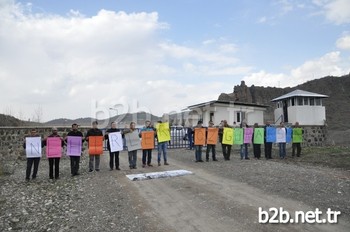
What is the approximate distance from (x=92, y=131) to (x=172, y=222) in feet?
28.1

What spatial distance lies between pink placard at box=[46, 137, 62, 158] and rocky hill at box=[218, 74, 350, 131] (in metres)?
49.4

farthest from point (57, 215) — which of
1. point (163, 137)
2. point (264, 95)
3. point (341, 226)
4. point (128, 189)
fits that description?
point (264, 95)

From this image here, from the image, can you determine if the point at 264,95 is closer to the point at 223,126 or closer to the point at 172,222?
the point at 223,126

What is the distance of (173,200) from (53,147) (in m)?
6.61

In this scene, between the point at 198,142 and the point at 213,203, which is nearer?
the point at 213,203

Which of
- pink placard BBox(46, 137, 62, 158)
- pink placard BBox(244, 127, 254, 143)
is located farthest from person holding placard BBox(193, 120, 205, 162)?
pink placard BBox(46, 137, 62, 158)

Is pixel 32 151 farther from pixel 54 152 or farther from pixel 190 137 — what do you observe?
pixel 190 137

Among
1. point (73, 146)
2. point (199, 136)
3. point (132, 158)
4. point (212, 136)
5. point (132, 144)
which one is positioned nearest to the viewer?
point (73, 146)

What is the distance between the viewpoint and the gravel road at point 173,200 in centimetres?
674

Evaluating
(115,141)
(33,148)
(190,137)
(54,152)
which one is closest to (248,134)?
(190,137)

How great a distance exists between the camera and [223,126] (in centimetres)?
1817

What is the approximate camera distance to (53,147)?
13117 mm

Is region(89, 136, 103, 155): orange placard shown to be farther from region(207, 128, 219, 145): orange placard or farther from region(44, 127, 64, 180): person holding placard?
region(207, 128, 219, 145): orange placard

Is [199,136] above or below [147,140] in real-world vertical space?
above
